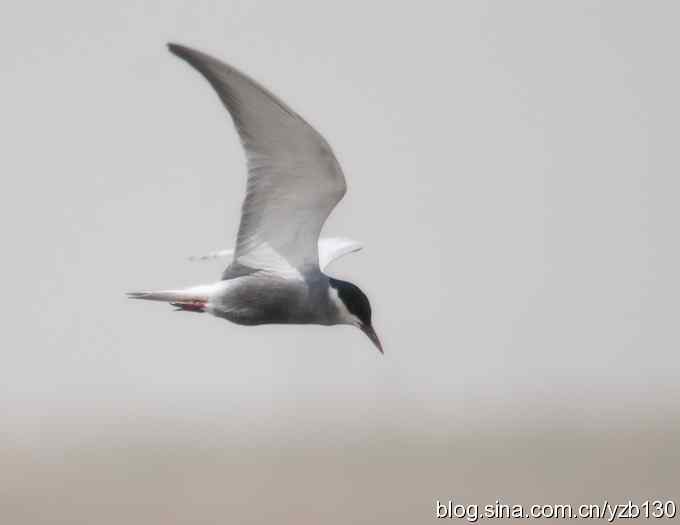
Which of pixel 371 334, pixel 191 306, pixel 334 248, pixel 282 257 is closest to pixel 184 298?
pixel 191 306

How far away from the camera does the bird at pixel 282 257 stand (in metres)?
13.3

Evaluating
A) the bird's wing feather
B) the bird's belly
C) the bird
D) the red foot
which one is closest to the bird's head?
the bird

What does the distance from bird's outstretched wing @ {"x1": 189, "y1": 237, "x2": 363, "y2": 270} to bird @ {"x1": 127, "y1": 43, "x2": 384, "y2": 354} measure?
1.05 metres

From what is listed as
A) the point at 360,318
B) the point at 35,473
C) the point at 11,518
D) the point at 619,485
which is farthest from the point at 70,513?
the point at 360,318

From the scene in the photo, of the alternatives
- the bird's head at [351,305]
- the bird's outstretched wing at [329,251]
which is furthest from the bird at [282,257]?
the bird's outstretched wing at [329,251]

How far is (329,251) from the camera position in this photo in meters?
15.5

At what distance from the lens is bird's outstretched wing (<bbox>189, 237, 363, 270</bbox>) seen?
601 inches

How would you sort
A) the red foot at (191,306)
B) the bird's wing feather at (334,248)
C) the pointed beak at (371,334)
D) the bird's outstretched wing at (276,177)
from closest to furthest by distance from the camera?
the bird's outstretched wing at (276,177) < the red foot at (191,306) < the pointed beak at (371,334) < the bird's wing feather at (334,248)

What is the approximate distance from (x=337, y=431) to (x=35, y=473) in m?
5.66

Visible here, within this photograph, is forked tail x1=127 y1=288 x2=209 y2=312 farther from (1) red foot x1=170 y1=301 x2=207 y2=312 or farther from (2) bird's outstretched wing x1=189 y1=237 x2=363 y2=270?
A: (2) bird's outstretched wing x1=189 y1=237 x2=363 y2=270

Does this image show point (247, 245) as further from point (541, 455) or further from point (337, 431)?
point (337, 431)

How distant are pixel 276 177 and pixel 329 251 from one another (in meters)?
2.15

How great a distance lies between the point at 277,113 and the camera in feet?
41.8

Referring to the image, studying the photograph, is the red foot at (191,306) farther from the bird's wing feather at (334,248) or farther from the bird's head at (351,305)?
the bird's wing feather at (334,248)
